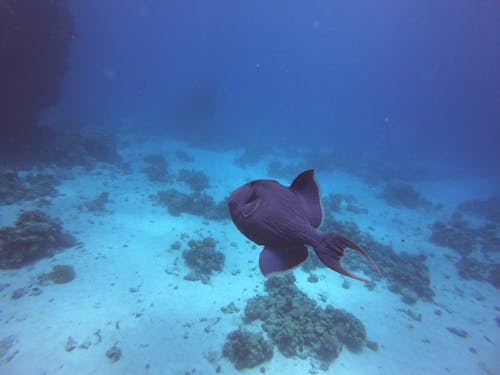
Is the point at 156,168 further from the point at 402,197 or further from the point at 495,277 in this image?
the point at 495,277

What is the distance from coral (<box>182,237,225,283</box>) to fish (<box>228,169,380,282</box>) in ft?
23.5

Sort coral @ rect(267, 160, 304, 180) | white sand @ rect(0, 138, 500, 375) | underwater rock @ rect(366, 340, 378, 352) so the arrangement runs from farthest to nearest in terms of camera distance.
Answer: coral @ rect(267, 160, 304, 180), underwater rock @ rect(366, 340, 378, 352), white sand @ rect(0, 138, 500, 375)

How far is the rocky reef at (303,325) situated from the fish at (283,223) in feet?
19.3

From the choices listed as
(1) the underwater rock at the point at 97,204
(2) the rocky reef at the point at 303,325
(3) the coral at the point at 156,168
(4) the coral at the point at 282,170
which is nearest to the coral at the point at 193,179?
(3) the coral at the point at 156,168

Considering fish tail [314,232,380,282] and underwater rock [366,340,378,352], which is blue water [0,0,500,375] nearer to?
underwater rock [366,340,378,352]

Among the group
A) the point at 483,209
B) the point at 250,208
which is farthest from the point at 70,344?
the point at 483,209

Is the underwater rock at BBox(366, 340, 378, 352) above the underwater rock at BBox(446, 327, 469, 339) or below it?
below

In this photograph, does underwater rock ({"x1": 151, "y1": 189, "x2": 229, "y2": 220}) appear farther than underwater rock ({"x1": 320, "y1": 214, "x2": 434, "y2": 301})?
Yes

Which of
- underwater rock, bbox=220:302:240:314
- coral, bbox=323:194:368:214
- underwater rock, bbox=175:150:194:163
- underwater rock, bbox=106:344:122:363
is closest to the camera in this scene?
underwater rock, bbox=106:344:122:363

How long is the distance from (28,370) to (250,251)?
6.93 m

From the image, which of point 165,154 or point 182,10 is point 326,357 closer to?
point 165,154

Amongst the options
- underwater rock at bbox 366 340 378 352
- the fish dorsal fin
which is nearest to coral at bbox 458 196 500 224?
underwater rock at bbox 366 340 378 352

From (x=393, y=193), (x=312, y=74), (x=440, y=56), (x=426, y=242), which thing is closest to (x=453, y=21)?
(x=440, y=56)

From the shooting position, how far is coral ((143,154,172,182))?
15.7m
